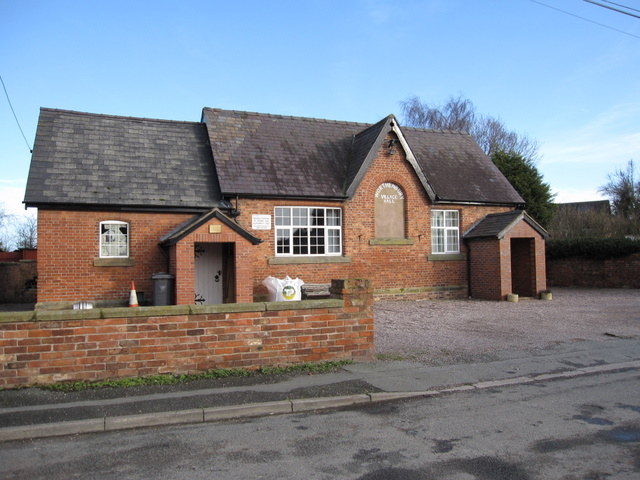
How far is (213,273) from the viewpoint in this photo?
1595cm

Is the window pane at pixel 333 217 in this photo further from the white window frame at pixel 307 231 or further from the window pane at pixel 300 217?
the window pane at pixel 300 217

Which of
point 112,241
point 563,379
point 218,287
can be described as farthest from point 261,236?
point 563,379

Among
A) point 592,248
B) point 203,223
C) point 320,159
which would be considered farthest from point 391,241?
point 592,248

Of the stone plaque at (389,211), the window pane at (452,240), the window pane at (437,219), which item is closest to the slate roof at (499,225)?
the window pane at (452,240)

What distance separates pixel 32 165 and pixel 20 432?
11.5 m

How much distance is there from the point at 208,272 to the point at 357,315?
8.27m

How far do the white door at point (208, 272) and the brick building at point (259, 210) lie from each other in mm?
32

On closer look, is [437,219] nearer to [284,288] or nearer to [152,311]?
[284,288]

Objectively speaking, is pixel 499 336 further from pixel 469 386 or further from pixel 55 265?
pixel 55 265

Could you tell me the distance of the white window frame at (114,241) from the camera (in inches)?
591

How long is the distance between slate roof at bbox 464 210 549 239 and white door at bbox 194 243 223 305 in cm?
963

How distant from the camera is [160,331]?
7.53 metres

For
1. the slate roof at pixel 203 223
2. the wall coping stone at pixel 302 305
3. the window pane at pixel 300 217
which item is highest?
the window pane at pixel 300 217

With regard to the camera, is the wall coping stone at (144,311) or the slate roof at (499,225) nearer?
the wall coping stone at (144,311)
